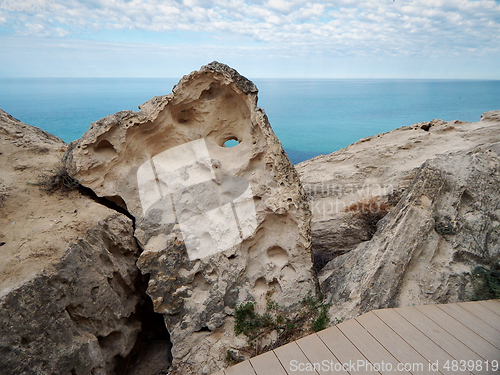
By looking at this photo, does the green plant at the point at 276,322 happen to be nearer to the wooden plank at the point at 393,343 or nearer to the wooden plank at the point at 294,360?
the wooden plank at the point at 393,343

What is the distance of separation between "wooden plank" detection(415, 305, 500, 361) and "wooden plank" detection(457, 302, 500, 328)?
24cm

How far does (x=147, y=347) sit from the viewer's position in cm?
416

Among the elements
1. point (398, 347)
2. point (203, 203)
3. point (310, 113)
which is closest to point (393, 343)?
point (398, 347)

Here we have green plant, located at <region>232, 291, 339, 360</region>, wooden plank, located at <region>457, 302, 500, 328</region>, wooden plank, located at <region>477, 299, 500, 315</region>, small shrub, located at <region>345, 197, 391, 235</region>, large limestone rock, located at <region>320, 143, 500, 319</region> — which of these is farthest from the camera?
small shrub, located at <region>345, 197, 391, 235</region>

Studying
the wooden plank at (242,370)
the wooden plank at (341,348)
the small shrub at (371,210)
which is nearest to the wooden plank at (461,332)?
the wooden plank at (341,348)

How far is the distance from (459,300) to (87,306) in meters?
3.60

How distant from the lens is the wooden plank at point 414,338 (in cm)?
257

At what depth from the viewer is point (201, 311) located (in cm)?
332

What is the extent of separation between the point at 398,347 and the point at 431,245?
133 centimetres

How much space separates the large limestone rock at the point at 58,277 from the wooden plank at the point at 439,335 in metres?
2.83

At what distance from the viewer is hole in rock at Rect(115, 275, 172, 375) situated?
3.83 m

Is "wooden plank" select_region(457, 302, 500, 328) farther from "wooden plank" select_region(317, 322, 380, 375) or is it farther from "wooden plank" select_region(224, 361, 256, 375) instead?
"wooden plank" select_region(224, 361, 256, 375)

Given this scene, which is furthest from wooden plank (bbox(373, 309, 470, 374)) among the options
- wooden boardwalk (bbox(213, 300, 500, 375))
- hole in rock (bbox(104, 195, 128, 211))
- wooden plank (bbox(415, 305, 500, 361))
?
hole in rock (bbox(104, 195, 128, 211))

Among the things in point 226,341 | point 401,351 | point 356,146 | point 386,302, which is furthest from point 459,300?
point 356,146
